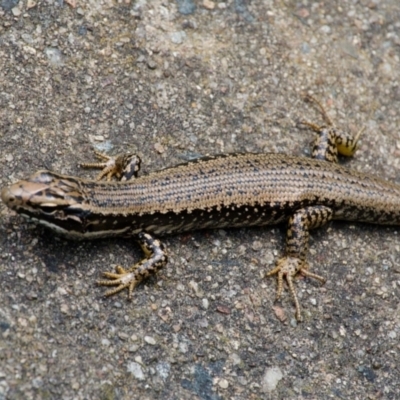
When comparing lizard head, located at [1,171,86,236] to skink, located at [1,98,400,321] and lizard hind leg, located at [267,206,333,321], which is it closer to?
skink, located at [1,98,400,321]

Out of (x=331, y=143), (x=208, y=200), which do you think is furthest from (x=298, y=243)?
(x=331, y=143)

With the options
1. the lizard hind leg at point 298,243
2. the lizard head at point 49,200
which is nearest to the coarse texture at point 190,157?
the lizard hind leg at point 298,243

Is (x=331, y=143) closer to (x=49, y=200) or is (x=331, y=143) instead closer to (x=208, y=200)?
(x=208, y=200)

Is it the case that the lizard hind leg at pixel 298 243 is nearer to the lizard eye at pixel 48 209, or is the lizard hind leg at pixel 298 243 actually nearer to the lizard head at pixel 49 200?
the lizard head at pixel 49 200

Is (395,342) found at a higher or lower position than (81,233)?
lower

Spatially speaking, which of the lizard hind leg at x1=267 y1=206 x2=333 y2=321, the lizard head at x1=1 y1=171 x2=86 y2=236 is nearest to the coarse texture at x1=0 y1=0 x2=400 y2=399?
the lizard hind leg at x1=267 y1=206 x2=333 y2=321

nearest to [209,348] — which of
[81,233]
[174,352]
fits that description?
[174,352]

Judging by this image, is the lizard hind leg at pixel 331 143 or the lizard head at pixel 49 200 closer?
the lizard head at pixel 49 200

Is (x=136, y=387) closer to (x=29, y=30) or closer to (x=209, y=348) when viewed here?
(x=209, y=348)
